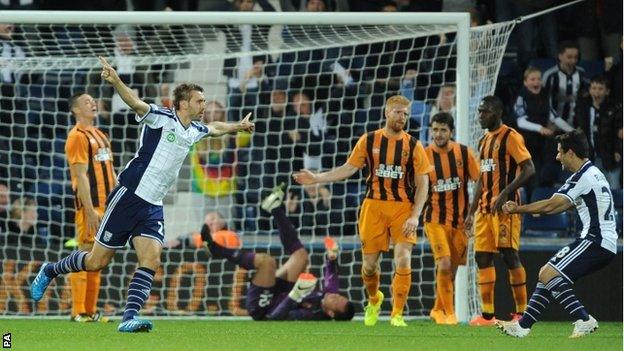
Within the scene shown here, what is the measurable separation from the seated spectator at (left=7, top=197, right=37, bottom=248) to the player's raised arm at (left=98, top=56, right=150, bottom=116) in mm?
4480

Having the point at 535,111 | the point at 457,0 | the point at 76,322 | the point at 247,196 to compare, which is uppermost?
the point at 457,0

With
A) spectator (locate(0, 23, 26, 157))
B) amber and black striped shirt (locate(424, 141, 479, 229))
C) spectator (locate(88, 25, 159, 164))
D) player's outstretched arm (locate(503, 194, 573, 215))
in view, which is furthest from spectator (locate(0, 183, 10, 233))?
player's outstretched arm (locate(503, 194, 573, 215))

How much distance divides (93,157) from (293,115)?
11.1ft

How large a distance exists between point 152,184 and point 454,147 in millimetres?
3121

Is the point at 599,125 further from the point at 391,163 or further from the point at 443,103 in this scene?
the point at 391,163

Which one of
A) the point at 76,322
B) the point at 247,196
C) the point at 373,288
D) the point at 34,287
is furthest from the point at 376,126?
the point at 34,287

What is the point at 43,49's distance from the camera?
1393 cm

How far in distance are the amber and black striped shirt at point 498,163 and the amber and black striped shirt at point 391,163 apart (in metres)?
0.54

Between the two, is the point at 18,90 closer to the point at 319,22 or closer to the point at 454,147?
the point at 319,22

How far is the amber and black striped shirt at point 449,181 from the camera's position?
1093 centimetres

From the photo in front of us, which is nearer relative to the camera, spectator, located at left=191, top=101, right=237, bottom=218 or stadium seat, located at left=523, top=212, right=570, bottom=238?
stadium seat, located at left=523, top=212, right=570, bottom=238

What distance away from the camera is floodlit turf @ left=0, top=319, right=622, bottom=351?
25.5 ft

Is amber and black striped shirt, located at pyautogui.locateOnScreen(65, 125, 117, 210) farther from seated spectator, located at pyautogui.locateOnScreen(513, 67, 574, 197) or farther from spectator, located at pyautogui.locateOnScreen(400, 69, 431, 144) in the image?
seated spectator, located at pyautogui.locateOnScreen(513, 67, 574, 197)

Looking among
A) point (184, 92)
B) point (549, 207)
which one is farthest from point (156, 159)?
point (549, 207)
